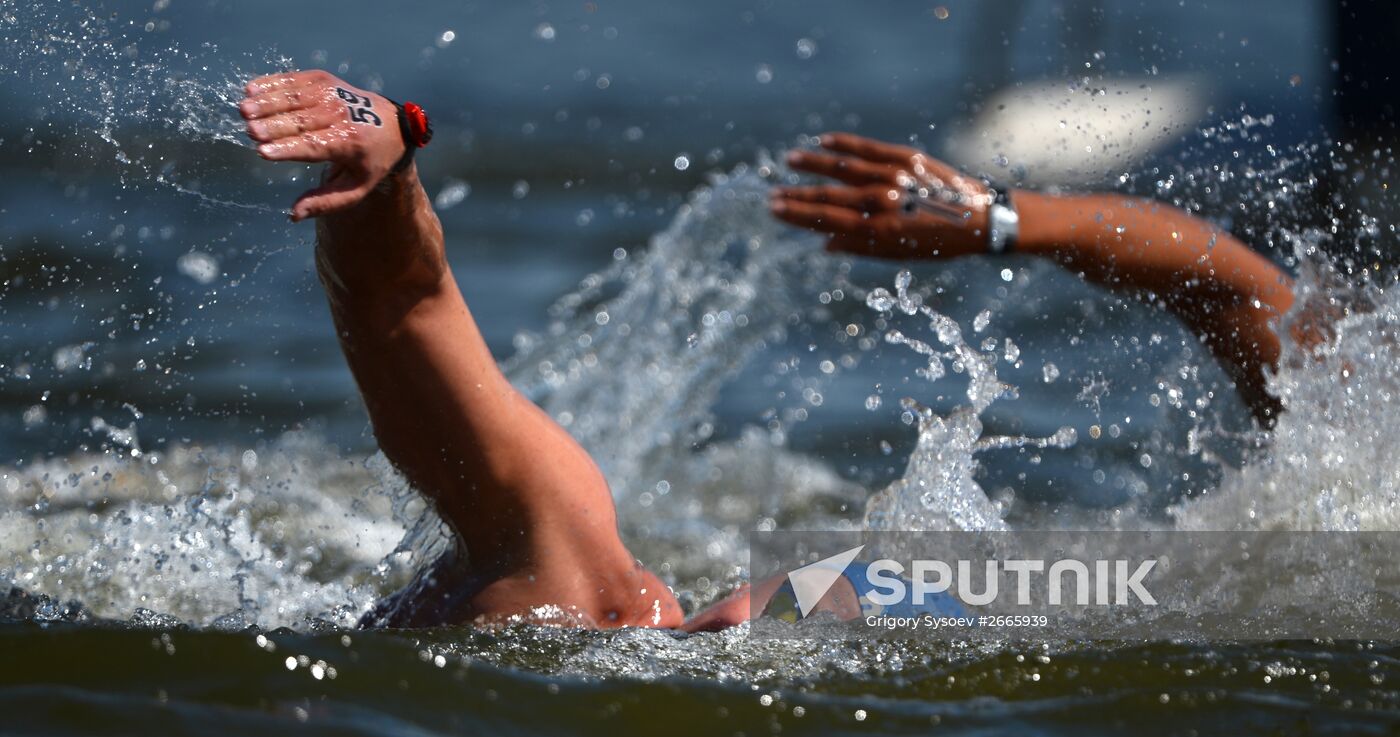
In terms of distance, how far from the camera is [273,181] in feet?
19.2

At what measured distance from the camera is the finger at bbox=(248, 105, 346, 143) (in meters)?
1.80

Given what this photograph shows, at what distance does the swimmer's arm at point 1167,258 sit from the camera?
9.03ft

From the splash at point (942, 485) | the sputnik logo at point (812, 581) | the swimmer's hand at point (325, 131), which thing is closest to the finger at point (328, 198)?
the swimmer's hand at point (325, 131)

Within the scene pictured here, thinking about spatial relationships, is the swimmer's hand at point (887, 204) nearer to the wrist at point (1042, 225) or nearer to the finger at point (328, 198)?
the wrist at point (1042, 225)

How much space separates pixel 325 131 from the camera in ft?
6.09

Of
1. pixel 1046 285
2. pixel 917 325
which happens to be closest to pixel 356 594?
pixel 917 325

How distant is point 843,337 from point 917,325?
1.65 feet

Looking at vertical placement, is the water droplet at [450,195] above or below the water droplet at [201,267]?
above

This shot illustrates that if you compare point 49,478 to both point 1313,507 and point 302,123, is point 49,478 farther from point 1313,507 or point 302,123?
point 1313,507

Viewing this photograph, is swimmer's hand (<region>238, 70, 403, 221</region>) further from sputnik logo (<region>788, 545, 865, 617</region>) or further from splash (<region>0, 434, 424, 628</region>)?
sputnik logo (<region>788, 545, 865, 617</region>)

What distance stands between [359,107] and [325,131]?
90 mm

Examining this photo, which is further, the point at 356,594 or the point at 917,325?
the point at 917,325

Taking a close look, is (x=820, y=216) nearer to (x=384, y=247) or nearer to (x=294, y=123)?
(x=384, y=247)

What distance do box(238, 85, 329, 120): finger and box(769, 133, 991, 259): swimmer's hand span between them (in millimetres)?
1044
